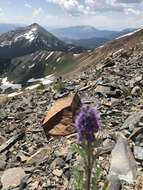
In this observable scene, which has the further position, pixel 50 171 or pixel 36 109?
pixel 36 109

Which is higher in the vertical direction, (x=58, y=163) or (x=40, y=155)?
(x=58, y=163)

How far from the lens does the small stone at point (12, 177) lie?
11.4m

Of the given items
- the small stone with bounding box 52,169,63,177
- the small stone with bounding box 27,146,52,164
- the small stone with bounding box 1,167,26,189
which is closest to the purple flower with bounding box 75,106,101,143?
the small stone with bounding box 52,169,63,177

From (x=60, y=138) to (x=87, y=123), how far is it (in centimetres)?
883

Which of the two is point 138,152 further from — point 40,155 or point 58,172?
point 40,155

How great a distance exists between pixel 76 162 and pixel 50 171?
0.79m

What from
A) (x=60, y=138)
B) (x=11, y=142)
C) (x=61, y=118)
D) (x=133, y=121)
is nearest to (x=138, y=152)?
(x=133, y=121)

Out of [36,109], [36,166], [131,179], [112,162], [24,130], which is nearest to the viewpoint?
[131,179]

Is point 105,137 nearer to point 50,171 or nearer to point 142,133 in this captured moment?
point 142,133

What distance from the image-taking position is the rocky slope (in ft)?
35.1

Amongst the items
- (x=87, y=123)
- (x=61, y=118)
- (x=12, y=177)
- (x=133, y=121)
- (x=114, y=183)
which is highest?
(x=87, y=123)

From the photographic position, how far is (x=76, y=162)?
11.1 m

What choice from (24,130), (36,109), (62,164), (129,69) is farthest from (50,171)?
(129,69)

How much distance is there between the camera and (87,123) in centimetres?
548
